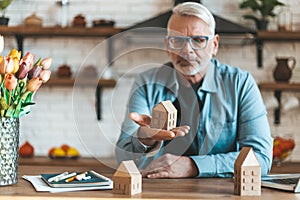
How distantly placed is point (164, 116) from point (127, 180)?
26 cm

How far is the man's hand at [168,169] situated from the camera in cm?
244

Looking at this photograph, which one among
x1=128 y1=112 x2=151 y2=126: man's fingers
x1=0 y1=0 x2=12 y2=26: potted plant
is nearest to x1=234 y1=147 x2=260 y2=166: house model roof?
x1=128 y1=112 x2=151 y2=126: man's fingers

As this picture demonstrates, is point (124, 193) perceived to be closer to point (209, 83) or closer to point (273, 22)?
point (209, 83)

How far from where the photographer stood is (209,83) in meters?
2.97

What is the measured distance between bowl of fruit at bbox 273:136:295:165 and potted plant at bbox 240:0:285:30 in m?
0.86

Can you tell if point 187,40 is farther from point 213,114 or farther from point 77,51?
point 77,51

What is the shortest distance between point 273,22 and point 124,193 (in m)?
3.12

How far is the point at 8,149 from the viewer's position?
211 centimetres

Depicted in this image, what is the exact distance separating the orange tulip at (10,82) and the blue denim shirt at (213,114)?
1.56ft

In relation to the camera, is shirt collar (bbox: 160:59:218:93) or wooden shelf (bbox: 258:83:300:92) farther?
wooden shelf (bbox: 258:83:300:92)

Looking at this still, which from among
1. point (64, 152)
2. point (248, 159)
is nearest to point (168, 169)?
point (248, 159)

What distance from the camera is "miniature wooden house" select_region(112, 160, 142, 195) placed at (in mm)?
1998

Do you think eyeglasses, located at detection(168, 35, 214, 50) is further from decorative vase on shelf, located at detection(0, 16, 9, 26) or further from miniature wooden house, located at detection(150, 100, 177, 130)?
decorative vase on shelf, located at detection(0, 16, 9, 26)

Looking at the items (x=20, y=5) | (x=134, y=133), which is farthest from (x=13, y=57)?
(x=20, y=5)
